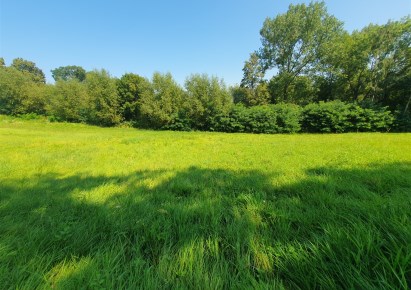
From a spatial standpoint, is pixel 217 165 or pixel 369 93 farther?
pixel 369 93

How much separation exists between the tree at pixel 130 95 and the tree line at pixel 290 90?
0.17 meters

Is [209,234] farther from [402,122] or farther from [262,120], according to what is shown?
[402,122]

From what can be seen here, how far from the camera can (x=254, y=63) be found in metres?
34.2

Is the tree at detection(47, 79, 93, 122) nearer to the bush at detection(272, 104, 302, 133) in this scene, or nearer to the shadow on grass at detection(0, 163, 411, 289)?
the bush at detection(272, 104, 302, 133)

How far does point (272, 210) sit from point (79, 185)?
12.2 feet

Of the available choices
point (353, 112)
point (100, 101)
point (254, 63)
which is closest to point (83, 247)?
point (353, 112)

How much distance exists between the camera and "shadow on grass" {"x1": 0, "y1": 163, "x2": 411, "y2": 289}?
1.47 meters

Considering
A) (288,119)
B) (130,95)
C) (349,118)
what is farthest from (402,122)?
(130,95)

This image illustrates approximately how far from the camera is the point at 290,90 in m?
33.5

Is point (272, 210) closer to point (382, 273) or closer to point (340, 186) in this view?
point (382, 273)

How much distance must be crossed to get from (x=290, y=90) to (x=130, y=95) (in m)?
27.5

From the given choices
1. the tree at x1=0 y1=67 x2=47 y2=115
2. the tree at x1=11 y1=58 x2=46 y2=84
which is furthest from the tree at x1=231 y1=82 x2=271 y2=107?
the tree at x1=11 y1=58 x2=46 y2=84

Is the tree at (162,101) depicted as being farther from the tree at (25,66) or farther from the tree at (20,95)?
the tree at (25,66)

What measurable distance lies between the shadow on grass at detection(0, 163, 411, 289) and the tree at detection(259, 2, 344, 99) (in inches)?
1295
